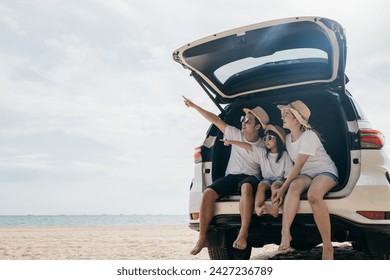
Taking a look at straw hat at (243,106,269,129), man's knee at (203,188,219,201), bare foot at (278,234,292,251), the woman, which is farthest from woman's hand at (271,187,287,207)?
straw hat at (243,106,269,129)

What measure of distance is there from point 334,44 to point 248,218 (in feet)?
4.78

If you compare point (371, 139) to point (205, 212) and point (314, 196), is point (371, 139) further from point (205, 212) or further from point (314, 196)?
point (205, 212)

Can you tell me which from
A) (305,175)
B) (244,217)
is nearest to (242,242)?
(244,217)

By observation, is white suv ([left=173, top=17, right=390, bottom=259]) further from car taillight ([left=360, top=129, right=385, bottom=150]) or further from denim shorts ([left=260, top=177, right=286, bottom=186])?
denim shorts ([left=260, top=177, right=286, bottom=186])

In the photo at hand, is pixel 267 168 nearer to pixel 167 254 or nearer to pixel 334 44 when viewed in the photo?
pixel 334 44

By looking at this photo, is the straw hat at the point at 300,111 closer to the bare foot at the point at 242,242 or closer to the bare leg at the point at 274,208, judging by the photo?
the bare leg at the point at 274,208

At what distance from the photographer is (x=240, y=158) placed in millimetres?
3994

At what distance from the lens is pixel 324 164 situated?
3.59 metres

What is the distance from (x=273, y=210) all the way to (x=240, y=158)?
0.69 meters

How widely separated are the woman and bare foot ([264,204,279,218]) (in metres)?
0.04

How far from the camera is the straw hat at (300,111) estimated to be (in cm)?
370

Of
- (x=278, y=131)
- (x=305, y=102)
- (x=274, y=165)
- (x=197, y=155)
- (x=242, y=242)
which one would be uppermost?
(x=305, y=102)

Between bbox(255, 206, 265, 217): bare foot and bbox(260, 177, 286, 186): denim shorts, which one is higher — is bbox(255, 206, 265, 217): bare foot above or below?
below

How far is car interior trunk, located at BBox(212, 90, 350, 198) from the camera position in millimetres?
3818
